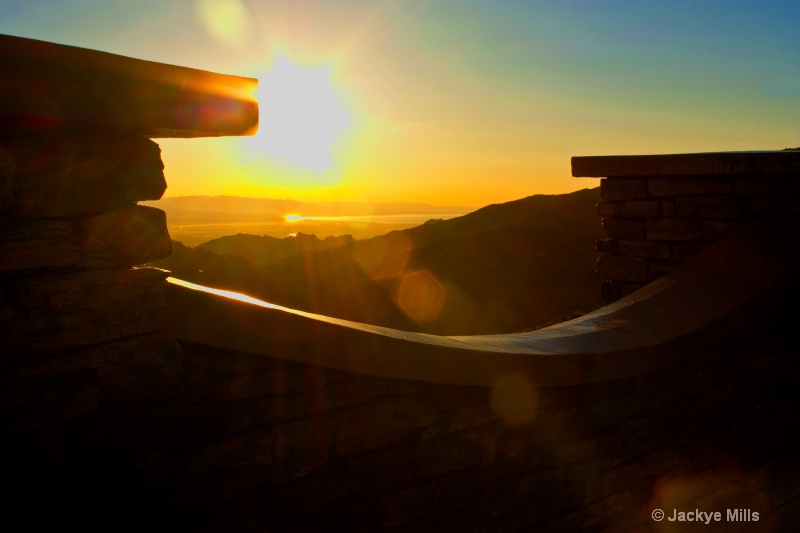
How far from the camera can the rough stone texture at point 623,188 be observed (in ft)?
16.7

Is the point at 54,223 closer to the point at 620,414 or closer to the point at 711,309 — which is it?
the point at 620,414

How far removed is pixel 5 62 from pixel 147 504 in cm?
144

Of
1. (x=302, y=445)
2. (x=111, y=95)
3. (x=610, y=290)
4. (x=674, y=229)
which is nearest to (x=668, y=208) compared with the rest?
(x=674, y=229)

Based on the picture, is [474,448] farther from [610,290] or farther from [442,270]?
[442,270]

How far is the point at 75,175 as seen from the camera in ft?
6.27

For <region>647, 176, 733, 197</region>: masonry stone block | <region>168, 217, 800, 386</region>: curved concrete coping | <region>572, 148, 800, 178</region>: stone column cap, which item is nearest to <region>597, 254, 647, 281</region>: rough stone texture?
<region>168, 217, 800, 386</region>: curved concrete coping

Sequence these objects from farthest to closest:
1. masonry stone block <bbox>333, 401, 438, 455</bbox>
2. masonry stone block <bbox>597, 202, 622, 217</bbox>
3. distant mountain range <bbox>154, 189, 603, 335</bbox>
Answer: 1. distant mountain range <bbox>154, 189, 603, 335</bbox>
2. masonry stone block <bbox>597, 202, 622, 217</bbox>
3. masonry stone block <bbox>333, 401, 438, 455</bbox>

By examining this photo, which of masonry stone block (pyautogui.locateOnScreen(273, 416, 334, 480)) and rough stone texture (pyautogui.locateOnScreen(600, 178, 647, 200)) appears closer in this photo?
masonry stone block (pyautogui.locateOnScreen(273, 416, 334, 480))

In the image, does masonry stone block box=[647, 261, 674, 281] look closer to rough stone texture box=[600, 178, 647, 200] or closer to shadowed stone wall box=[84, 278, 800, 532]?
rough stone texture box=[600, 178, 647, 200]

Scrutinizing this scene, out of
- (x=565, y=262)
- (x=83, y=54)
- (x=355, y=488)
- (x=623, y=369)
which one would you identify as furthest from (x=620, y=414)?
(x=565, y=262)

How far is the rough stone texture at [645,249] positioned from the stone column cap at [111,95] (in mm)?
3865

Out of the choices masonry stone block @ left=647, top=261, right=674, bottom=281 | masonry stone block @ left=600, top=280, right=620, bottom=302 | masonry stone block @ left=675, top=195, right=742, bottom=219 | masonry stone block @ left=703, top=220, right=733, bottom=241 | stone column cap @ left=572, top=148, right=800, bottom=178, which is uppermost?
stone column cap @ left=572, top=148, right=800, bottom=178

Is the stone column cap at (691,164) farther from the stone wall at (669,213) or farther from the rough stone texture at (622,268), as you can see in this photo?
the rough stone texture at (622,268)

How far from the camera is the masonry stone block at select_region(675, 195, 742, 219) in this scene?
4656 millimetres
